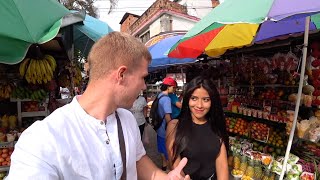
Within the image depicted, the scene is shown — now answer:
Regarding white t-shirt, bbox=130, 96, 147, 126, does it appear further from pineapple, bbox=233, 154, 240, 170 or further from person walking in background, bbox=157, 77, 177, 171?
pineapple, bbox=233, 154, 240, 170

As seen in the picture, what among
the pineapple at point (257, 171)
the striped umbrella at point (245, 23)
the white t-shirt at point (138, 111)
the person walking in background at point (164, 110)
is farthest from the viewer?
the white t-shirt at point (138, 111)

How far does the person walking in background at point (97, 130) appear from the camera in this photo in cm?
108

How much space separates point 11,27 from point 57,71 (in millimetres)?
2108

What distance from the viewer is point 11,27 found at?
2.21m

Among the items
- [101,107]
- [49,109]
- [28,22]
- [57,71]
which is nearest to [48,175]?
[101,107]

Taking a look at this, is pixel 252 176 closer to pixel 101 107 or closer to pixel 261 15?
pixel 261 15

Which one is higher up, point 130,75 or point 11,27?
point 11,27

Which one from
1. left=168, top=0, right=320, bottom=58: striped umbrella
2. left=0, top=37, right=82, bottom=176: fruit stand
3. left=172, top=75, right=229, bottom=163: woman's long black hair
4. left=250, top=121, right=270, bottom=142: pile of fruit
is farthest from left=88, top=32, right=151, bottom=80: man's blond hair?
left=250, top=121, right=270, bottom=142: pile of fruit

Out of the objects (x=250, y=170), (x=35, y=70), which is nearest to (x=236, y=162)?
(x=250, y=170)

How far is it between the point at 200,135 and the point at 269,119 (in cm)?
246

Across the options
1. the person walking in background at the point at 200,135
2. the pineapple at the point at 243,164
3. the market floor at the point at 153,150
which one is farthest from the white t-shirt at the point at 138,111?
the person walking in background at the point at 200,135

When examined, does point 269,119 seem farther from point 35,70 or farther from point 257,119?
point 35,70

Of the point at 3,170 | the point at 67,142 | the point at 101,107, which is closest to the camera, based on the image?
the point at 67,142

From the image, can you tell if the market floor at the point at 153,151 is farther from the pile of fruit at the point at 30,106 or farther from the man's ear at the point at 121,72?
the man's ear at the point at 121,72
